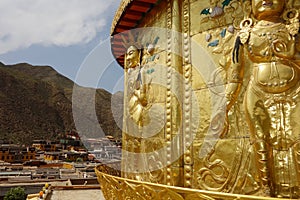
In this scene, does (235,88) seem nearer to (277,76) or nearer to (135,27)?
(277,76)

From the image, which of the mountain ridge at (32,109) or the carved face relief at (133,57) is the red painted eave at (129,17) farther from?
the mountain ridge at (32,109)

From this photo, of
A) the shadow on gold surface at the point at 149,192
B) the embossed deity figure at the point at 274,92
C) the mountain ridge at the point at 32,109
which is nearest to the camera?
the shadow on gold surface at the point at 149,192

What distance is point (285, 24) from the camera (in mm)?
3232

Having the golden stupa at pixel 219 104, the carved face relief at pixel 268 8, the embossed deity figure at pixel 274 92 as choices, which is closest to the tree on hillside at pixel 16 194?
the golden stupa at pixel 219 104

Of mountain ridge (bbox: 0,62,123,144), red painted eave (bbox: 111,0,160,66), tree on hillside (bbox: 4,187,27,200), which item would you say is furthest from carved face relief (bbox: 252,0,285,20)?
mountain ridge (bbox: 0,62,123,144)

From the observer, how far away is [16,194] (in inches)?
827

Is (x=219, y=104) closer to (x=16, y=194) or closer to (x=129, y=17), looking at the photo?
(x=129, y=17)

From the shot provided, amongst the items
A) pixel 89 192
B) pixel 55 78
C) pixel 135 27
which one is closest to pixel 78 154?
pixel 89 192

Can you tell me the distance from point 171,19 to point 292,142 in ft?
8.21

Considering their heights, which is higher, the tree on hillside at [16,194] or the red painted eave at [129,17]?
the red painted eave at [129,17]

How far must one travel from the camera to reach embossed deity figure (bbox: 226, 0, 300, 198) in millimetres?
3039

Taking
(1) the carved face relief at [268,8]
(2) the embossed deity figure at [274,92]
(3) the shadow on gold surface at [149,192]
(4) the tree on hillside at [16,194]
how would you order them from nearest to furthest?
(3) the shadow on gold surface at [149,192]
(2) the embossed deity figure at [274,92]
(1) the carved face relief at [268,8]
(4) the tree on hillside at [16,194]

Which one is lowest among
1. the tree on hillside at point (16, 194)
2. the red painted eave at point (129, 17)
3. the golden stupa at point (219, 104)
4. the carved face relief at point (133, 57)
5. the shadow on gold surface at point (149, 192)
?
the tree on hillside at point (16, 194)

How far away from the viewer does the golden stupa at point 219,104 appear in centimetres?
311
